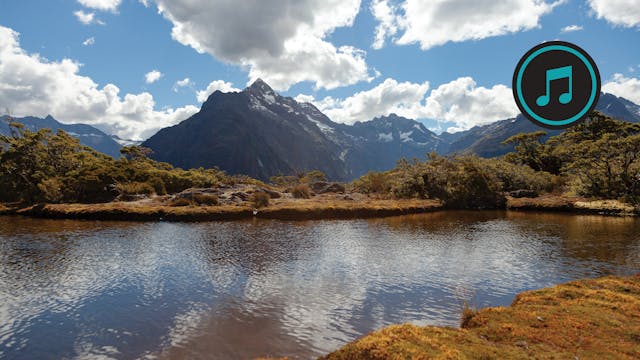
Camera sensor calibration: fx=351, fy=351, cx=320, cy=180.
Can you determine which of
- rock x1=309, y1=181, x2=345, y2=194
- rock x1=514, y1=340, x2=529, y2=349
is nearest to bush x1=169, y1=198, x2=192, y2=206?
rock x1=309, y1=181, x2=345, y2=194

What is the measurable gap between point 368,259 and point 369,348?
58.0 feet

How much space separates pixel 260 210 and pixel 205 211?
8503mm

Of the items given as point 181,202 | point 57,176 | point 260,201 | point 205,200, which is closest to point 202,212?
point 205,200

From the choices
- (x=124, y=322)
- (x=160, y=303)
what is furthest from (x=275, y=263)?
(x=124, y=322)

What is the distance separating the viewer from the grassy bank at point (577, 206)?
53.3 m

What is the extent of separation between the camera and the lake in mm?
14500

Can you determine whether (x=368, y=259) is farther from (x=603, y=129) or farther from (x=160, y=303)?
(x=603, y=129)

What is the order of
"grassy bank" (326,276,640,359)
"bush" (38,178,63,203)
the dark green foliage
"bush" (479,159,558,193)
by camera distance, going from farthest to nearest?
"bush" (479,159,558,193) < the dark green foliage < "bush" (38,178,63,203) < "grassy bank" (326,276,640,359)

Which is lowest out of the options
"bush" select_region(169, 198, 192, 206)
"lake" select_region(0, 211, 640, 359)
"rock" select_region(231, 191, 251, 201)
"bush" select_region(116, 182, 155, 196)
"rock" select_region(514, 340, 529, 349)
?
"lake" select_region(0, 211, 640, 359)

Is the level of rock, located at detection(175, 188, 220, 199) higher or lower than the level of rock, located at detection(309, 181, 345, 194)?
lower

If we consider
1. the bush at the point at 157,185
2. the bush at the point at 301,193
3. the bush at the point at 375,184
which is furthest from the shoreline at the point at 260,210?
the bush at the point at 375,184

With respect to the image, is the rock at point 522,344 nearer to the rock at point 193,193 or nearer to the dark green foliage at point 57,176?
the rock at point 193,193

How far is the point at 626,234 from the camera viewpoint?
3606 centimetres

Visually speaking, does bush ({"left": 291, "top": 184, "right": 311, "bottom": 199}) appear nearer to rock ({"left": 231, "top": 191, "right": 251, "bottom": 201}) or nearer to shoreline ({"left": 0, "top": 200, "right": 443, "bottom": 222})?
rock ({"left": 231, "top": 191, "right": 251, "bottom": 201})
